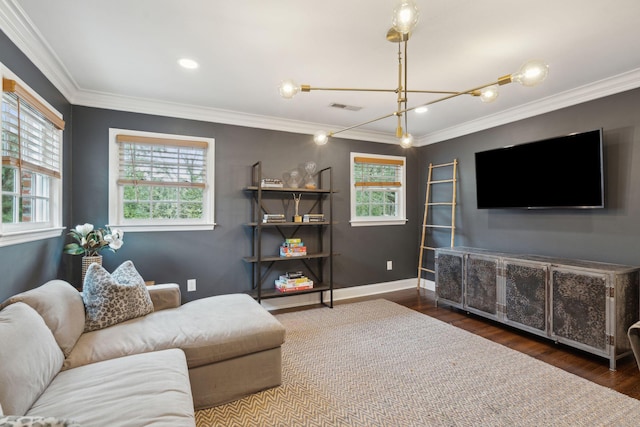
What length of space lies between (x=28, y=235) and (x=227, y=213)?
1837 mm

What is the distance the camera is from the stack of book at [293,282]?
3773 millimetres

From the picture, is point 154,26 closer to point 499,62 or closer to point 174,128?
point 174,128

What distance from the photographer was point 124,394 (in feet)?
4.40

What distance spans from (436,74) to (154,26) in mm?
2193

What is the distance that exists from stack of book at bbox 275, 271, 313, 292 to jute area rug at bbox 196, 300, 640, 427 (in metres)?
0.73

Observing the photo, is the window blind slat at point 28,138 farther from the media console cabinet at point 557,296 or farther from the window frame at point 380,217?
the media console cabinet at point 557,296

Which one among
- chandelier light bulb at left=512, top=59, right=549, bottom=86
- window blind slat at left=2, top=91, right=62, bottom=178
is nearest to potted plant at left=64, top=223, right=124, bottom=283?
window blind slat at left=2, top=91, right=62, bottom=178

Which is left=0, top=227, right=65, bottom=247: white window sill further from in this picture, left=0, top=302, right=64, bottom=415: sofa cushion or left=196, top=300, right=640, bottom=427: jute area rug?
left=196, top=300, right=640, bottom=427: jute area rug

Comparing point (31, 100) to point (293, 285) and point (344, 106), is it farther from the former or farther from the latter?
point (293, 285)

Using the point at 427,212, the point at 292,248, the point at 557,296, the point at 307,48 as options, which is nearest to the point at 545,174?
the point at 557,296

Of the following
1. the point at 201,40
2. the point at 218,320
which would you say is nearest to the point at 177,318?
the point at 218,320

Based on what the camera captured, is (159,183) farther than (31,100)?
Yes

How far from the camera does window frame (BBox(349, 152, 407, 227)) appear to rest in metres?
4.55

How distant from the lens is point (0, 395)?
111cm
